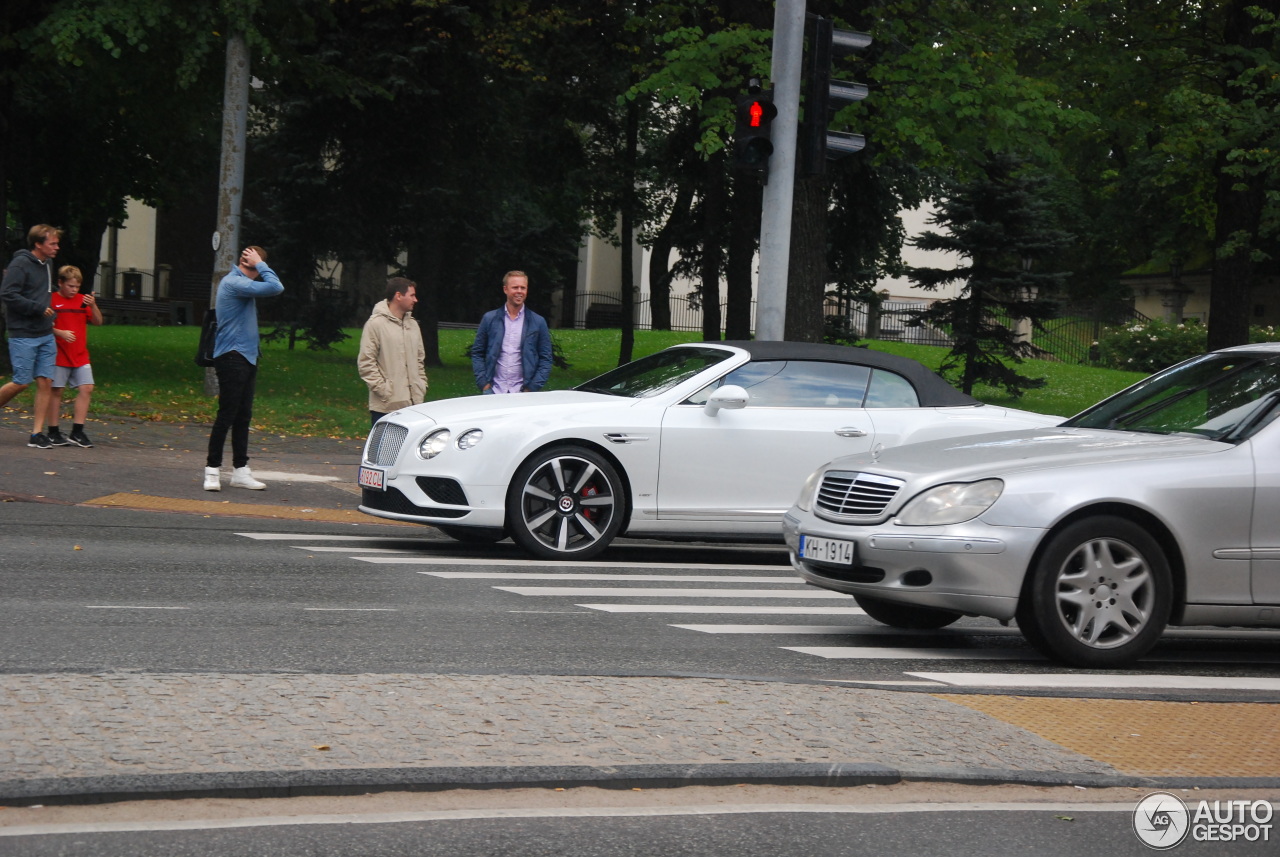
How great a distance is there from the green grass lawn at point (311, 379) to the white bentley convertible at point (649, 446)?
934cm

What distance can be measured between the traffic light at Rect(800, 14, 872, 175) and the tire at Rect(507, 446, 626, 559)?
13.3 feet

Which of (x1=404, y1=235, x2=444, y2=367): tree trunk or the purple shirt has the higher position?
(x1=404, y1=235, x2=444, y2=367): tree trunk

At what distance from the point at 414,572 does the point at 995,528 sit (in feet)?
12.9

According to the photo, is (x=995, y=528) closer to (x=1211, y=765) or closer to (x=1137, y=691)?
(x=1137, y=691)

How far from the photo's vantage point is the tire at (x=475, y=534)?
10336mm

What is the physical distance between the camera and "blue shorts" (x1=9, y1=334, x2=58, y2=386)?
14383 mm

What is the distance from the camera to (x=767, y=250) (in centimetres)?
1416

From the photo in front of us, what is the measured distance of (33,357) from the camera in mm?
14422

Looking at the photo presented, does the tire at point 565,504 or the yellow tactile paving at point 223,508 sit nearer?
the tire at point 565,504

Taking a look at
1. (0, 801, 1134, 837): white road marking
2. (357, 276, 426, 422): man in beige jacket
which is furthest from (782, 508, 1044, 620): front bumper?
(357, 276, 426, 422): man in beige jacket

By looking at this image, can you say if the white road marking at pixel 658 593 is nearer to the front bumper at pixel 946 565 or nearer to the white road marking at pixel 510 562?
the white road marking at pixel 510 562

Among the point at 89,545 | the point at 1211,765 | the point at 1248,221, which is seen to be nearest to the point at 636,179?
the point at 1248,221

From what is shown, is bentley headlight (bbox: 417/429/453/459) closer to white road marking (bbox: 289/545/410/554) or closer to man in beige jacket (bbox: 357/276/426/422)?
white road marking (bbox: 289/545/410/554)

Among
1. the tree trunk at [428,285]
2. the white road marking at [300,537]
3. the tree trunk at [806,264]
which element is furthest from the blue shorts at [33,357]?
the tree trunk at [428,285]
